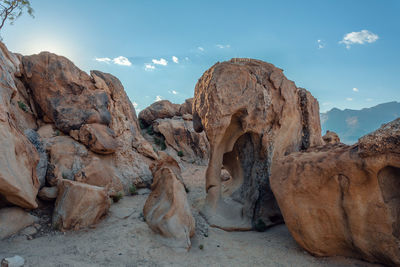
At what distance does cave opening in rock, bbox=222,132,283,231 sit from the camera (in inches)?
260

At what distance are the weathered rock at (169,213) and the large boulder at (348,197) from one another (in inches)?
85.4

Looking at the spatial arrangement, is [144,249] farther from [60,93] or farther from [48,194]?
[60,93]

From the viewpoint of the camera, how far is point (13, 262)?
11.1 feet

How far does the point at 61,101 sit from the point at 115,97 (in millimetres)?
2807

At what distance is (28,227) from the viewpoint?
5020 millimetres

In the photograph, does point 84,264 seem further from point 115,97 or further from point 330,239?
point 115,97

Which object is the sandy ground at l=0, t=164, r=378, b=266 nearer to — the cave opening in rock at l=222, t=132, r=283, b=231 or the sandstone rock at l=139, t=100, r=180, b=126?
the cave opening in rock at l=222, t=132, r=283, b=231

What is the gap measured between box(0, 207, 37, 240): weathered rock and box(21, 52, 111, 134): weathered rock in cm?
424

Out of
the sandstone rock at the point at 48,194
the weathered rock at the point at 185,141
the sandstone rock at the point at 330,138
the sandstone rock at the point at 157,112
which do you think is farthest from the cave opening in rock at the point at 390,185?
the sandstone rock at the point at 157,112

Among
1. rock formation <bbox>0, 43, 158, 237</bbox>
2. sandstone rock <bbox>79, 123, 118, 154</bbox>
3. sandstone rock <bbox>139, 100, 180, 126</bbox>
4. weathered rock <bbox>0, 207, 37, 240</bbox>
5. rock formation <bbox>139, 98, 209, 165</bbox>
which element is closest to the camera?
weathered rock <bbox>0, 207, 37, 240</bbox>

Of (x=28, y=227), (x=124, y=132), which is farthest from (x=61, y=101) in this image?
(x=28, y=227)

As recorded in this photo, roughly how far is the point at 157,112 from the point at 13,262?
51.9ft

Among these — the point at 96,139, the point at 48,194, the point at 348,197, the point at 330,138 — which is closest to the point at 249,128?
the point at 348,197

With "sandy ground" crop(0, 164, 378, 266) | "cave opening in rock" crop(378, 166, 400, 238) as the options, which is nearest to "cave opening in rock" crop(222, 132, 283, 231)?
"sandy ground" crop(0, 164, 378, 266)
